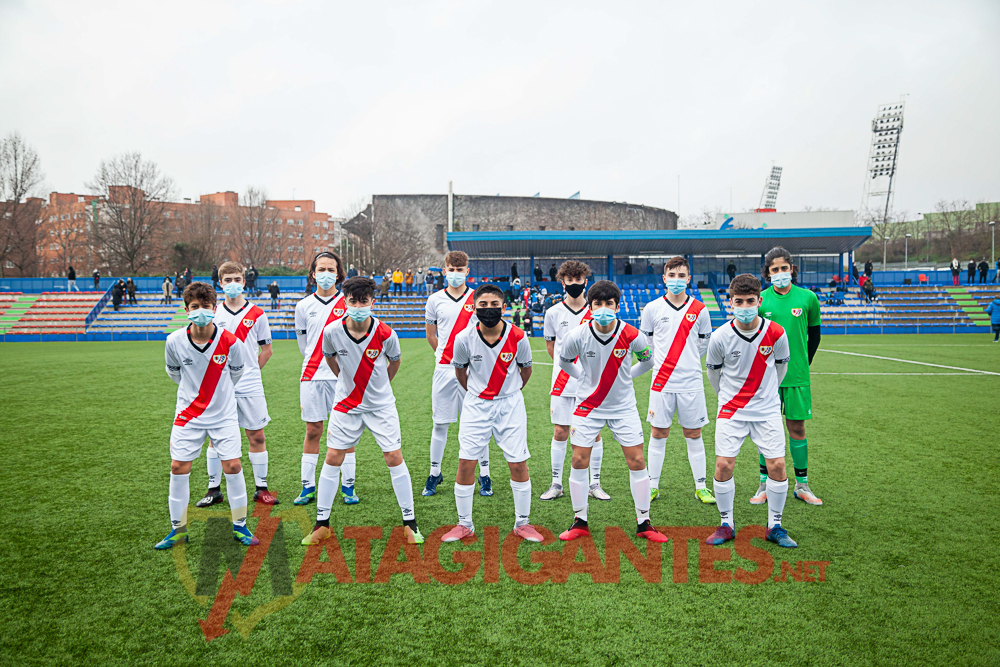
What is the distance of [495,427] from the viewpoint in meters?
4.69

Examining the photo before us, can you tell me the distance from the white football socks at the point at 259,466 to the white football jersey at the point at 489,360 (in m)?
2.43

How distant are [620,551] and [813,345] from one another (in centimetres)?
280

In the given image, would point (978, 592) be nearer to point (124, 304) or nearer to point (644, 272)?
point (644, 272)

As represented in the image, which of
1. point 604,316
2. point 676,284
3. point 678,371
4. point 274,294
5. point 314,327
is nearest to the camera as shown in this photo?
point 604,316

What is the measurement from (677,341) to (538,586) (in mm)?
2728

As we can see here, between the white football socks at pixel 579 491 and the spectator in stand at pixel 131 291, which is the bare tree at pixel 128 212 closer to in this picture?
the spectator in stand at pixel 131 291

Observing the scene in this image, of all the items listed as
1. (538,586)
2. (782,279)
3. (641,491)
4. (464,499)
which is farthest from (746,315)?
(464,499)

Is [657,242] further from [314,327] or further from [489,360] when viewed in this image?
[489,360]

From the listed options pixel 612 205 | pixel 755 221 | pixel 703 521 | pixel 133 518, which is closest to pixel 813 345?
pixel 703 521

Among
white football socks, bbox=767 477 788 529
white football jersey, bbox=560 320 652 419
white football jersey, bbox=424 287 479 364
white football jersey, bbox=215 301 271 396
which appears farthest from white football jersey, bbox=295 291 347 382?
white football socks, bbox=767 477 788 529

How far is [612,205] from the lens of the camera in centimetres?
6344

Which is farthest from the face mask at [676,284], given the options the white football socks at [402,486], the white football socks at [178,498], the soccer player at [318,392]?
the white football socks at [178,498]

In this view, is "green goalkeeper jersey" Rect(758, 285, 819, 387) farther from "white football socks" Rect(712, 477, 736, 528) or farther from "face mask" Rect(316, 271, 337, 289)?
"face mask" Rect(316, 271, 337, 289)

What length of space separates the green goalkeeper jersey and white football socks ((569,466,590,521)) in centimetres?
219
